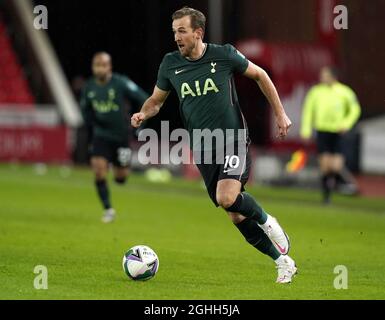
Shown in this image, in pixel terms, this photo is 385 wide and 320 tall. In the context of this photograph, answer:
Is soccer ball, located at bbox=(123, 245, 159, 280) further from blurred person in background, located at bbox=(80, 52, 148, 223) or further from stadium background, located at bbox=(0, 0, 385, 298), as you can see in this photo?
blurred person in background, located at bbox=(80, 52, 148, 223)

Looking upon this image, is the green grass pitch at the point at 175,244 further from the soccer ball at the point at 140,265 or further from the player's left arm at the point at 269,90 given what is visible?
the player's left arm at the point at 269,90

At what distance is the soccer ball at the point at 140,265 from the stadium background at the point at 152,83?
3897 mm

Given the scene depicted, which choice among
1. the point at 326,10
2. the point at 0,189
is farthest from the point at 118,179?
the point at 326,10

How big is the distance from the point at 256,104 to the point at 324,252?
1619 cm

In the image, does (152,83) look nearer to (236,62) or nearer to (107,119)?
(107,119)

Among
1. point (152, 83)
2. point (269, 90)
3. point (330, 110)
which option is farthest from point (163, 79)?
point (152, 83)

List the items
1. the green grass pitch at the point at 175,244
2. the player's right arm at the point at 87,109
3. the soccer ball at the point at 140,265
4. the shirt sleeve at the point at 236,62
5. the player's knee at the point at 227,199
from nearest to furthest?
the green grass pitch at the point at 175,244 < the player's knee at the point at 227,199 < the soccer ball at the point at 140,265 < the shirt sleeve at the point at 236,62 < the player's right arm at the point at 87,109

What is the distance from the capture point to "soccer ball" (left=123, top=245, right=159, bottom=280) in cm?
1012

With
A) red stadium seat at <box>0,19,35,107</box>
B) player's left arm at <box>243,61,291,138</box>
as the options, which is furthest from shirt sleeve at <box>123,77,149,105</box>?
red stadium seat at <box>0,19,35,107</box>

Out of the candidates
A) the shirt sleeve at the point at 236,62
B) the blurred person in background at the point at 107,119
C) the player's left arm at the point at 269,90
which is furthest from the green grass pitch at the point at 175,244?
the shirt sleeve at the point at 236,62

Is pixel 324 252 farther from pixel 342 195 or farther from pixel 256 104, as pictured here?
pixel 256 104

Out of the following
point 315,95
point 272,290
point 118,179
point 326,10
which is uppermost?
point 326,10

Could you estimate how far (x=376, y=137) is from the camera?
2531cm

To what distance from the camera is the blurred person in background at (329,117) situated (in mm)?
20484
